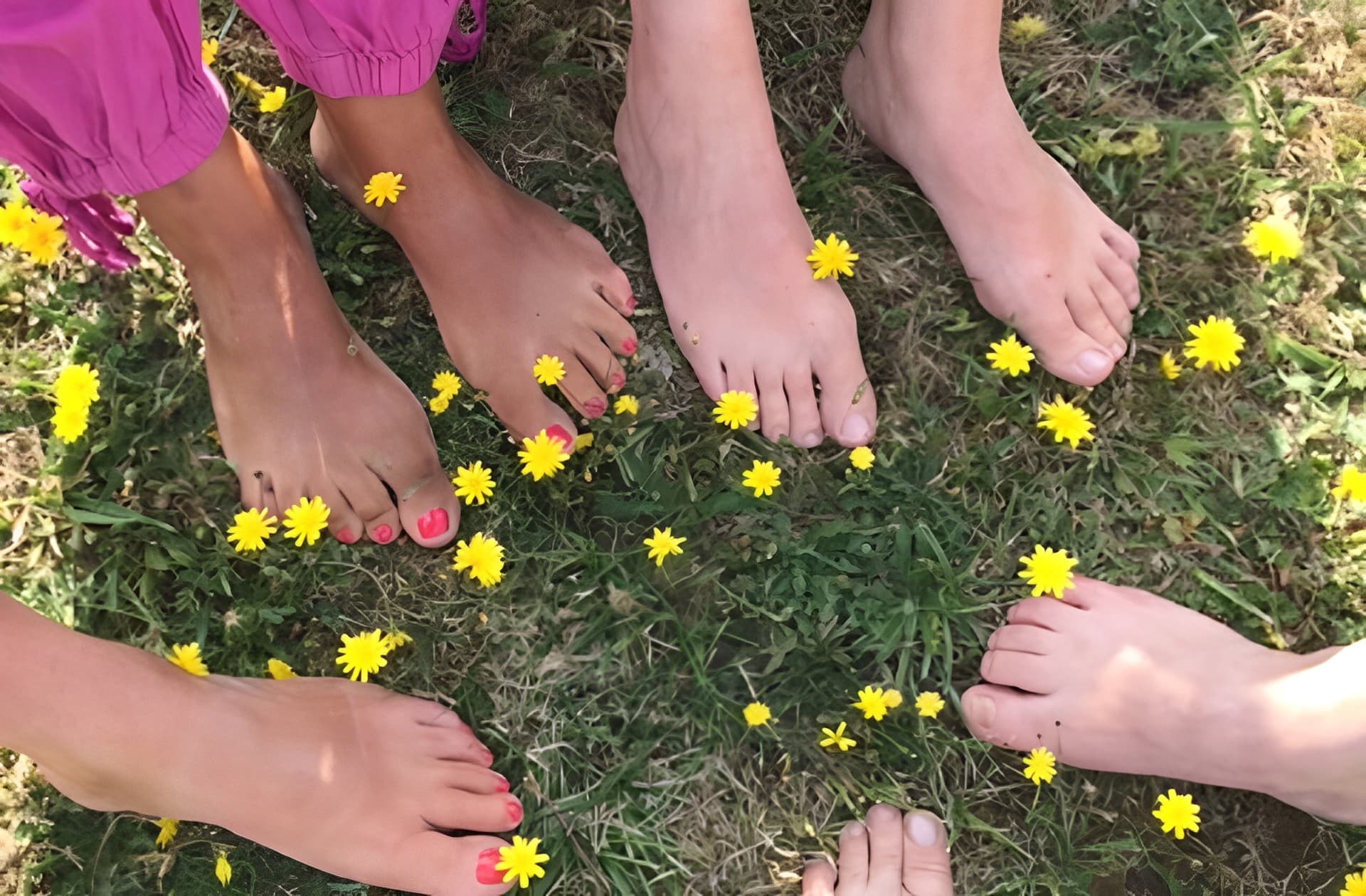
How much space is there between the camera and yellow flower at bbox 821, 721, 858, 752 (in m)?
1.58

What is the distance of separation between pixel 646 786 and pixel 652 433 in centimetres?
59

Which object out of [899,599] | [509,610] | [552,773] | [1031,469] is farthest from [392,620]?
[1031,469]

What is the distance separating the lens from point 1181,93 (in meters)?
1.93

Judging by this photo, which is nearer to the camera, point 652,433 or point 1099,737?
point 1099,737

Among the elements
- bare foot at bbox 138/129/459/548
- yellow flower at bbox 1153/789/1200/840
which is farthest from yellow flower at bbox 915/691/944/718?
bare foot at bbox 138/129/459/548

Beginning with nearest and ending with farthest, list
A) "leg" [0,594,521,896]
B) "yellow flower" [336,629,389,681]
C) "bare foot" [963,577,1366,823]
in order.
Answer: "leg" [0,594,521,896] → "bare foot" [963,577,1366,823] → "yellow flower" [336,629,389,681]

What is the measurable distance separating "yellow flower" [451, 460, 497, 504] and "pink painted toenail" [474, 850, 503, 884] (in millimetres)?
557

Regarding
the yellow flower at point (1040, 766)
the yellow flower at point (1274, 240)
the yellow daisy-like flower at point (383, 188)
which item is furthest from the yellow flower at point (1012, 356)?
the yellow daisy-like flower at point (383, 188)

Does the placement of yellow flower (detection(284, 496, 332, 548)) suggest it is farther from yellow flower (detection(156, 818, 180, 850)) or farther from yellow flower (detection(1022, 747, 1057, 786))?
yellow flower (detection(1022, 747, 1057, 786))

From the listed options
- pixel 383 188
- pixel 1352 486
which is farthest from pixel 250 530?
pixel 1352 486

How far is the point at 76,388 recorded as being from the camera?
66.4 inches

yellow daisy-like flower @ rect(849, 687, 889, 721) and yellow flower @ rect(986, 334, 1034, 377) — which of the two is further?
yellow flower @ rect(986, 334, 1034, 377)

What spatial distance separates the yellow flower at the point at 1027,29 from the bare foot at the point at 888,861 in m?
1.45

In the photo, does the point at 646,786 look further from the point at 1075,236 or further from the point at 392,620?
the point at 1075,236
